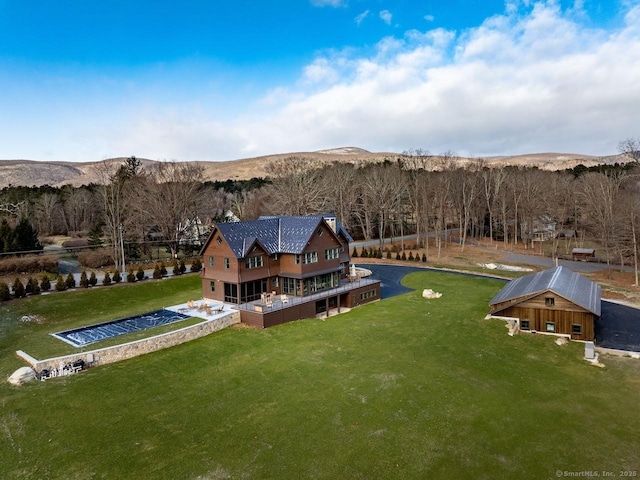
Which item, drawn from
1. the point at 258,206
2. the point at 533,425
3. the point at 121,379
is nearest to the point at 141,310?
the point at 121,379

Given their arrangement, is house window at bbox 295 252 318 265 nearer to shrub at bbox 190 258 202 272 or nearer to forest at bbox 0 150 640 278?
shrub at bbox 190 258 202 272

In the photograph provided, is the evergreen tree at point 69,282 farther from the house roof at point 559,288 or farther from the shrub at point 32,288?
the house roof at point 559,288

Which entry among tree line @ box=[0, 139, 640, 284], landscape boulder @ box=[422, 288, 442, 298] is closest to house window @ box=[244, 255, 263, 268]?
landscape boulder @ box=[422, 288, 442, 298]

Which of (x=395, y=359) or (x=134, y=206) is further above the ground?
(x=134, y=206)

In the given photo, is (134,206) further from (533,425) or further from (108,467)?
(533,425)

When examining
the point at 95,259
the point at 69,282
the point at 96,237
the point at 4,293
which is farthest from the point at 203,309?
the point at 96,237

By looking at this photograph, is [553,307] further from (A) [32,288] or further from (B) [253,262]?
(A) [32,288]
